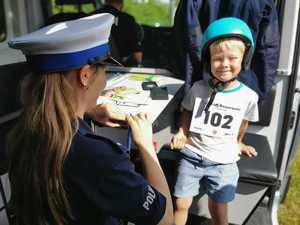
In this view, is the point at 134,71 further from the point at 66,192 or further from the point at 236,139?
the point at 66,192

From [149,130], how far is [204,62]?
90 centimetres

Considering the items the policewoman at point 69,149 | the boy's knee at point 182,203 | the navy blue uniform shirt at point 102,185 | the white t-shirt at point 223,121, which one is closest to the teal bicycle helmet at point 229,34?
the white t-shirt at point 223,121

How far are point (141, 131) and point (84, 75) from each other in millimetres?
364

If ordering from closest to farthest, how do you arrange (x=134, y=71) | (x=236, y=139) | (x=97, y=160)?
(x=97, y=160), (x=236, y=139), (x=134, y=71)

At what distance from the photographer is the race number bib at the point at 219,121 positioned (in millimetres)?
2006

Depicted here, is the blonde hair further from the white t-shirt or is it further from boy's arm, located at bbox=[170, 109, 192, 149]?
boy's arm, located at bbox=[170, 109, 192, 149]

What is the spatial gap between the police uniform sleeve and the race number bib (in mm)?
1039

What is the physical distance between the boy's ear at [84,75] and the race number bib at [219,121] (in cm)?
112

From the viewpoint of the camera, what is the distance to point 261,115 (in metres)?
2.42

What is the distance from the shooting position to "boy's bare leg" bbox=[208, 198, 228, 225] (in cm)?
207

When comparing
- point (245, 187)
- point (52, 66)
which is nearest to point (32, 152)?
point (52, 66)

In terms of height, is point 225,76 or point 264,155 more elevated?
point 225,76

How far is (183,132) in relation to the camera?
2164 millimetres

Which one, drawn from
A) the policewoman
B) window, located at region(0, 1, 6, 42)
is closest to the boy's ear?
the policewoman
